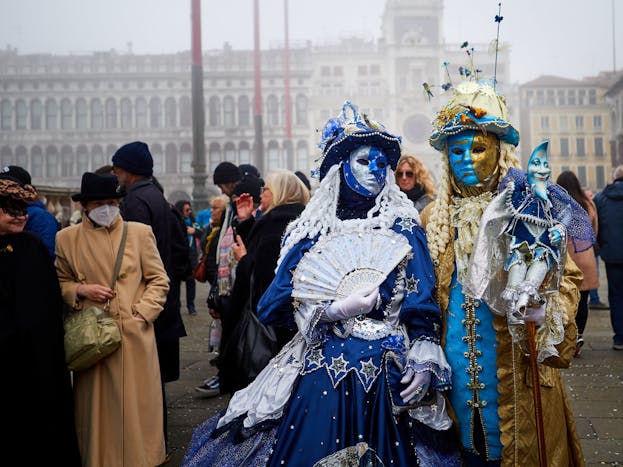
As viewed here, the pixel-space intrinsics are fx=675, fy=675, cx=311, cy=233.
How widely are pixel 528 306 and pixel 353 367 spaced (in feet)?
2.46

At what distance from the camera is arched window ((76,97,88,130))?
55594 millimetres

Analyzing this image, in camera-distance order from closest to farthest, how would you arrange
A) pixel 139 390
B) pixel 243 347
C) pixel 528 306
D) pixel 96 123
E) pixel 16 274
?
pixel 528 306 < pixel 16 274 < pixel 139 390 < pixel 243 347 < pixel 96 123

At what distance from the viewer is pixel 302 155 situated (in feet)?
190

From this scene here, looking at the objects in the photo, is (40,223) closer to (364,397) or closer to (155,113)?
(364,397)

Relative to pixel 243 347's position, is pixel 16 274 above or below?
above

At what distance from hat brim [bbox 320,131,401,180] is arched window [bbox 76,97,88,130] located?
56.5m

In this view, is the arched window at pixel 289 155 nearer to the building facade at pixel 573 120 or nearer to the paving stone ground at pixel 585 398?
the building facade at pixel 573 120

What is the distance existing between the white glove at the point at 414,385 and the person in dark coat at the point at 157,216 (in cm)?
220

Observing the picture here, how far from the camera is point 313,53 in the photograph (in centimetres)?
6366

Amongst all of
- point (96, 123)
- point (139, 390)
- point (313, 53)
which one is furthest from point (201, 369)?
point (313, 53)

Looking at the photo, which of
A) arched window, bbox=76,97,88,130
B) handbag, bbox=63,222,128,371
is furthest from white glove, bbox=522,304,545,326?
arched window, bbox=76,97,88,130

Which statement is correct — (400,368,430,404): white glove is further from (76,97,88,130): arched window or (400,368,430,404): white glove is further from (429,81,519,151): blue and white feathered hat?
(76,97,88,130): arched window

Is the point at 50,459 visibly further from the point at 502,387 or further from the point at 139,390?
the point at 502,387

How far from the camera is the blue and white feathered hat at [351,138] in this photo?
305 centimetres
